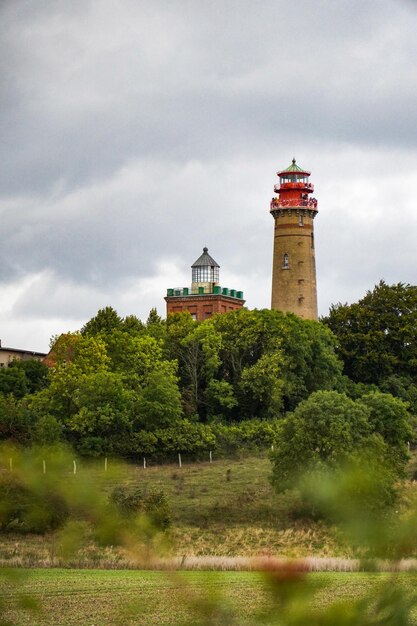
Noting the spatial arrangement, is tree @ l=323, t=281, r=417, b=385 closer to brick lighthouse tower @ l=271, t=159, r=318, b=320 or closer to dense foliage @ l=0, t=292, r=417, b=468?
dense foliage @ l=0, t=292, r=417, b=468

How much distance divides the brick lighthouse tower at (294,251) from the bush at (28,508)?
224 feet

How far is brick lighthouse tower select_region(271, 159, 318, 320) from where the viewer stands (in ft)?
244

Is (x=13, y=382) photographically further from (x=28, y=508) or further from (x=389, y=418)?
(x=28, y=508)

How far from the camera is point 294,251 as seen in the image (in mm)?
74812

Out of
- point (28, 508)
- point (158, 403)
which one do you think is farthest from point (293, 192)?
point (28, 508)

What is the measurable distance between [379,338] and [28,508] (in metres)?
62.4

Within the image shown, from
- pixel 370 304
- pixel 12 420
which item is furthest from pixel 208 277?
pixel 12 420

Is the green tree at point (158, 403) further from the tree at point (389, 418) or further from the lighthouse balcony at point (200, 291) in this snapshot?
the lighthouse balcony at point (200, 291)

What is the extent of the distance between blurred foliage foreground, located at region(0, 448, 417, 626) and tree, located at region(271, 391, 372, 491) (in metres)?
34.5

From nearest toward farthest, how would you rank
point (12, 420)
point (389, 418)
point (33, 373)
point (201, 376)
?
point (12, 420), point (389, 418), point (201, 376), point (33, 373)

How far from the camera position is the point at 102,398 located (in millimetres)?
54156

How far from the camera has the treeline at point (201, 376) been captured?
173 ft

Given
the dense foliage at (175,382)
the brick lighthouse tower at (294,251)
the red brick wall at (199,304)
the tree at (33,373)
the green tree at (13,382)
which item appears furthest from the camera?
the red brick wall at (199,304)

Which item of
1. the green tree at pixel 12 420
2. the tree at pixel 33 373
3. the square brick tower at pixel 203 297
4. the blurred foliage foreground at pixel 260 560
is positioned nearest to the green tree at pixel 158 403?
the green tree at pixel 12 420
